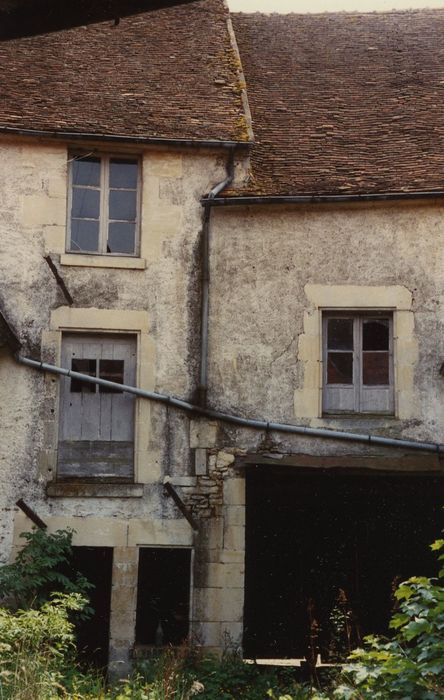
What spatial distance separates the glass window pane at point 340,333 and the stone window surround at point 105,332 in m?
2.15

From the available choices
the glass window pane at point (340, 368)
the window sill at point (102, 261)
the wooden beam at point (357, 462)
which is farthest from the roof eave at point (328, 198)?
the wooden beam at point (357, 462)

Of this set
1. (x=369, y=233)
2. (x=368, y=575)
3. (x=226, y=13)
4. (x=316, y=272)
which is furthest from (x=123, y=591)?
(x=226, y=13)

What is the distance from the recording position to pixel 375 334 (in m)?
11.5

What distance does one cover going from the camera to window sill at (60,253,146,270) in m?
11.4

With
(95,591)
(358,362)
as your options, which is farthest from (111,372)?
(358,362)

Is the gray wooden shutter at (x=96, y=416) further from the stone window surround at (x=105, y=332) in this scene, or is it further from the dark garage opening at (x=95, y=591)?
the dark garage opening at (x=95, y=591)

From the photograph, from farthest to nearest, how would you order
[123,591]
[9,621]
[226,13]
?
[226,13] < [123,591] < [9,621]

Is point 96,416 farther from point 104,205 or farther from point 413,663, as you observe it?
point 413,663

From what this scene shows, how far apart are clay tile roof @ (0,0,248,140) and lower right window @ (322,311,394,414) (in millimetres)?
2644

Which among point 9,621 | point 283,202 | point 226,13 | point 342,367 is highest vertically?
point 226,13

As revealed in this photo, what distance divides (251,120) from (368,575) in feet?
20.4

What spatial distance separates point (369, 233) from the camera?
11492 mm

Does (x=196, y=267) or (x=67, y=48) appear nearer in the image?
(x=196, y=267)

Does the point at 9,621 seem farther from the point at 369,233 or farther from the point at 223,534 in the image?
the point at 369,233
